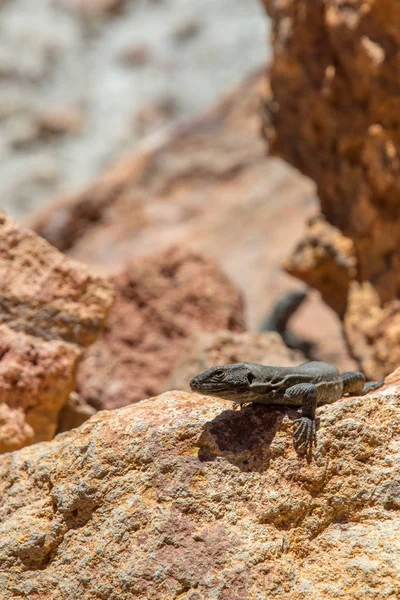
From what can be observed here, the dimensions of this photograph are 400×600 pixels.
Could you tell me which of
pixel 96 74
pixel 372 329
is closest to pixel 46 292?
pixel 372 329

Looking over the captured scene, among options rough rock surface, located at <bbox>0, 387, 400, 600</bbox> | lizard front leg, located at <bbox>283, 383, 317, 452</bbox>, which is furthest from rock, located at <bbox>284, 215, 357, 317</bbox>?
rough rock surface, located at <bbox>0, 387, 400, 600</bbox>

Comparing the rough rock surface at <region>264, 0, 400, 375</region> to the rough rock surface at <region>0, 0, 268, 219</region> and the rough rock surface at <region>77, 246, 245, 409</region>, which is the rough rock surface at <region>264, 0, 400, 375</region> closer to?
the rough rock surface at <region>77, 246, 245, 409</region>

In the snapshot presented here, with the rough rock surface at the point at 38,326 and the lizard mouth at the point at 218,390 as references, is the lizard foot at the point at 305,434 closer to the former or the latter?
the lizard mouth at the point at 218,390

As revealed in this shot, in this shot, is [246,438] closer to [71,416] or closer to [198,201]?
[71,416]

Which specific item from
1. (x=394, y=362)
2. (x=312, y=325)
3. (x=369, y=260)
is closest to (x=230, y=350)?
(x=394, y=362)

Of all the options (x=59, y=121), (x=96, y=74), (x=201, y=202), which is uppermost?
(x=96, y=74)
